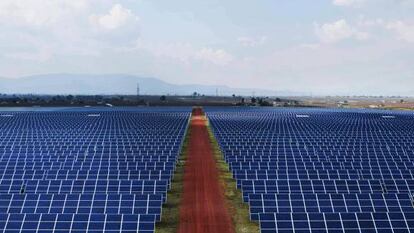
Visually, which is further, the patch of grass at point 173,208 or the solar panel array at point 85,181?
the patch of grass at point 173,208

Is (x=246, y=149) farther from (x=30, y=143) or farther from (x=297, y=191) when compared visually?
(x=30, y=143)

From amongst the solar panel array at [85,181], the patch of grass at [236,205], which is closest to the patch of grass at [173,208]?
the solar panel array at [85,181]

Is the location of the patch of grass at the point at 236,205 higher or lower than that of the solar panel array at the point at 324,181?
lower

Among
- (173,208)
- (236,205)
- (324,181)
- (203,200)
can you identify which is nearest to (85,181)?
(173,208)

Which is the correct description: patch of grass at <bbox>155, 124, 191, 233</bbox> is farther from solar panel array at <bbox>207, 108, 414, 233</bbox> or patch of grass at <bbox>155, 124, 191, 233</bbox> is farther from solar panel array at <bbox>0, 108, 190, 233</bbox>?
solar panel array at <bbox>207, 108, 414, 233</bbox>

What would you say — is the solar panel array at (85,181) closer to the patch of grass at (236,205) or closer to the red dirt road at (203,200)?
the red dirt road at (203,200)
